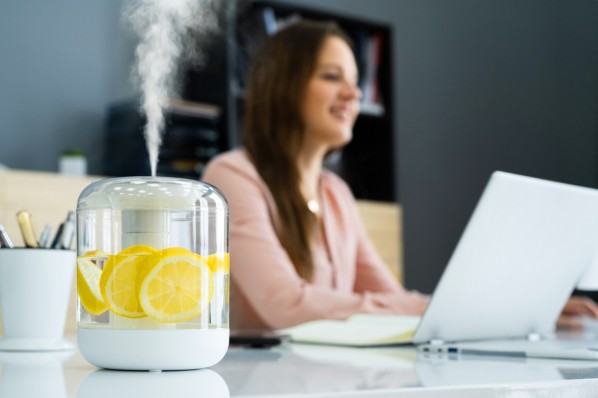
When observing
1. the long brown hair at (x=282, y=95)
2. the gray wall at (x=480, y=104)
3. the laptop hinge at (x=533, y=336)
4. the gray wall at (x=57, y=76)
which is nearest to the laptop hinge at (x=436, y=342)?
the laptop hinge at (x=533, y=336)

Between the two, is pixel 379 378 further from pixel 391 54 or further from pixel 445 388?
pixel 391 54

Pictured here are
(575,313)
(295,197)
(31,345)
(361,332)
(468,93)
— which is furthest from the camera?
(468,93)

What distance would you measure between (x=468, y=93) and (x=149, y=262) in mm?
4004

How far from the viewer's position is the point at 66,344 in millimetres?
1083

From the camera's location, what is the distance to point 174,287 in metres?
0.75

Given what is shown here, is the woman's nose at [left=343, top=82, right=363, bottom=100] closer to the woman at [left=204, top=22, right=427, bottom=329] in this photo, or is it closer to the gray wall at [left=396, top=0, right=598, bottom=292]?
the woman at [left=204, top=22, right=427, bottom=329]

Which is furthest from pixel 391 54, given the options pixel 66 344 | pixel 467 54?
pixel 66 344

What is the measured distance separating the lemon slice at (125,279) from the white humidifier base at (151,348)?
0.02m

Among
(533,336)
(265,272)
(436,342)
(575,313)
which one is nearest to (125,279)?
(436,342)

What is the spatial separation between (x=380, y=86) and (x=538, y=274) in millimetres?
2692

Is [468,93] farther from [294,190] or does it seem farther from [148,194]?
[148,194]

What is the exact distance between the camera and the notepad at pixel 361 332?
3.76ft

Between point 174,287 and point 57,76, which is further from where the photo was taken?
point 57,76

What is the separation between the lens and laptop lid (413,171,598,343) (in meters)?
1.02
